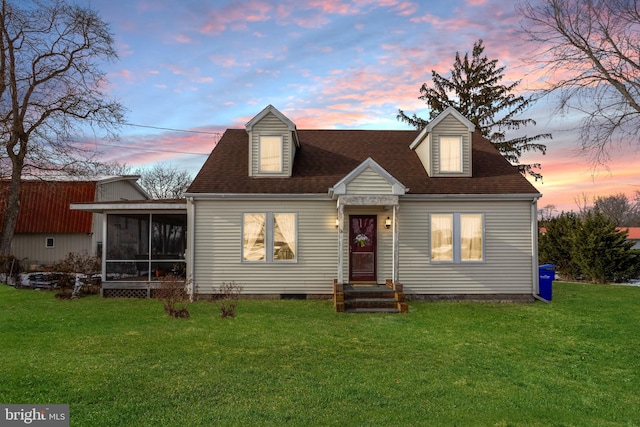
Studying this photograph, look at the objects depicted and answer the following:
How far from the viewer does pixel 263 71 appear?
1669 cm

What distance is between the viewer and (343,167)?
15719mm

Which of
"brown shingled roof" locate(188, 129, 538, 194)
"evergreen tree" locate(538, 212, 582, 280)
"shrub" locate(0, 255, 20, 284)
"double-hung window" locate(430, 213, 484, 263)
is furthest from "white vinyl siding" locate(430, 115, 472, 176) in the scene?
"shrub" locate(0, 255, 20, 284)

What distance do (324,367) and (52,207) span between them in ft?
77.0

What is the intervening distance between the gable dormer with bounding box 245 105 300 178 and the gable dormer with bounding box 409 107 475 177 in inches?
186

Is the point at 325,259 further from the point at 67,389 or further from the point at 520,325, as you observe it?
the point at 67,389

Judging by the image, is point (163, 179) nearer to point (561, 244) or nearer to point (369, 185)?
point (561, 244)

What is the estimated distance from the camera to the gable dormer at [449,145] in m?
15.1

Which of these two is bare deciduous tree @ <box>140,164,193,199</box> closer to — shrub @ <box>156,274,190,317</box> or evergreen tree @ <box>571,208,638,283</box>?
shrub @ <box>156,274,190,317</box>

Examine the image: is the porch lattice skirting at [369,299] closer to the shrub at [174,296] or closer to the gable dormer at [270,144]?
the shrub at [174,296]

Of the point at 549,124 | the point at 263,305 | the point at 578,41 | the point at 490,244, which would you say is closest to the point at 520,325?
the point at 490,244

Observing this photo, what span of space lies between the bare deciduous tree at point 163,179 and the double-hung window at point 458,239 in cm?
4383

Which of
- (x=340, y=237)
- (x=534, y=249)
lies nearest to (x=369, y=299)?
(x=340, y=237)

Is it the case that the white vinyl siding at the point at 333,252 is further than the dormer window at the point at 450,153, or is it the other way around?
the dormer window at the point at 450,153

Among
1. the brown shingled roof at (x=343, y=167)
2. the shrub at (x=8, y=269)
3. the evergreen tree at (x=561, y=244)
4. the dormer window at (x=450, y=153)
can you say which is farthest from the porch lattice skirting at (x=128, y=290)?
the evergreen tree at (x=561, y=244)
